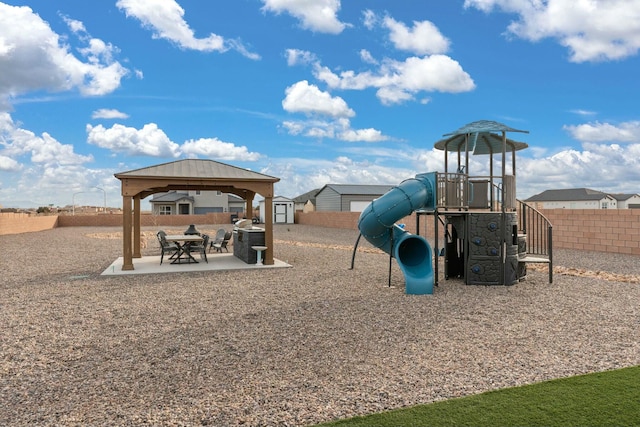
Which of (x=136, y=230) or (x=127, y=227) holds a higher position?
(x=127, y=227)

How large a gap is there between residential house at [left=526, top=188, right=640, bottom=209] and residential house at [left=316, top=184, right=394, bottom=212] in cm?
1914

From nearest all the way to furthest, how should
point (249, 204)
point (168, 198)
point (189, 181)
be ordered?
point (189, 181), point (249, 204), point (168, 198)

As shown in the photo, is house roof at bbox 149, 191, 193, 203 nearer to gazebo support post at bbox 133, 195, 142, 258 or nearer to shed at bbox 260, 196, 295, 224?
shed at bbox 260, 196, 295, 224

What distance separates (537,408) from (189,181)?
9.96 metres

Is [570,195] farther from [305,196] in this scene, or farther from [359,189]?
[305,196]

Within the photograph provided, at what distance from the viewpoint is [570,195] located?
53.5 metres

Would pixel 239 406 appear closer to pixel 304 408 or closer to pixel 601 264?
pixel 304 408

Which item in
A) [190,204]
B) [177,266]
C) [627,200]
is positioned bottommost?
[177,266]

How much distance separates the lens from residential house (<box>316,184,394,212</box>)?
135 feet

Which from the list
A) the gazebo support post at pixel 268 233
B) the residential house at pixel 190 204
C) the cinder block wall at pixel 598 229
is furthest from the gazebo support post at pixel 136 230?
the residential house at pixel 190 204

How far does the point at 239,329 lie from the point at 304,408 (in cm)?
241

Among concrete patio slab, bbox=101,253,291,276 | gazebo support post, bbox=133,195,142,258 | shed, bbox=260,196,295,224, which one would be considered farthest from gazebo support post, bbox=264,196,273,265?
shed, bbox=260,196,295,224

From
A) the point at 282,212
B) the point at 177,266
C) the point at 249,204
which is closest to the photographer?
the point at 177,266

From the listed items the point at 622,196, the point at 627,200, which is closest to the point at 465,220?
the point at 627,200
